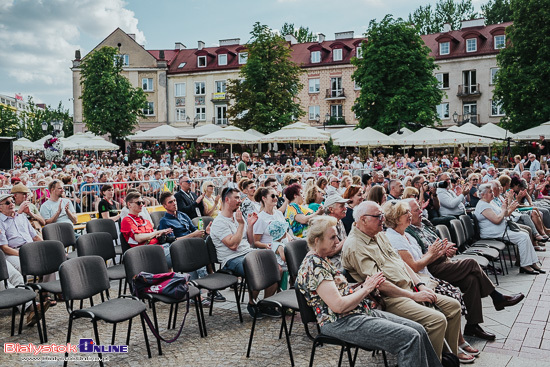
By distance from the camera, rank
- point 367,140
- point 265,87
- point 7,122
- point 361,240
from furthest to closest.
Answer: point 7,122
point 265,87
point 367,140
point 361,240

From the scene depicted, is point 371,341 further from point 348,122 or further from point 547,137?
point 348,122

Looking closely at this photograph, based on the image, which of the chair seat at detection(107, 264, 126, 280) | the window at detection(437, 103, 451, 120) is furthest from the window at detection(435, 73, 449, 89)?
the chair seat at detection(107, 264, 126, 280)

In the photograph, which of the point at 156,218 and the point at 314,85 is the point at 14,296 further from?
the point at 314,85

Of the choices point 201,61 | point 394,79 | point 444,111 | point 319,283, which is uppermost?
point 201,61

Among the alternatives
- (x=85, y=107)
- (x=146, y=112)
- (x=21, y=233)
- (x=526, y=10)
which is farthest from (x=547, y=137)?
(x=146, y=112)

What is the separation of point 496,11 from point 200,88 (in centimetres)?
3280

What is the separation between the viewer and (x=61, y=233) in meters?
7.69

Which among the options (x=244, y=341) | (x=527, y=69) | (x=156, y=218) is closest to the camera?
(x=244, y=341)

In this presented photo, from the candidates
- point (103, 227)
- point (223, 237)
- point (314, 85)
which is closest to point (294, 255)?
point (223, 237)

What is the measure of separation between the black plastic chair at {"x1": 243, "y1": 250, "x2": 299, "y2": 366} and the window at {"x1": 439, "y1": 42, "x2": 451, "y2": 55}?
44114 millimetres

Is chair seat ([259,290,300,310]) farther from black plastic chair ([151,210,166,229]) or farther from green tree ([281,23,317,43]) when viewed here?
green tree ([281,23,317,43])

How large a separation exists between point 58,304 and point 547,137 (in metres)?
23.3

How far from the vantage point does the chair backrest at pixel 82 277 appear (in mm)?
4809

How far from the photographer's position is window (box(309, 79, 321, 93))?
48.6 metres
